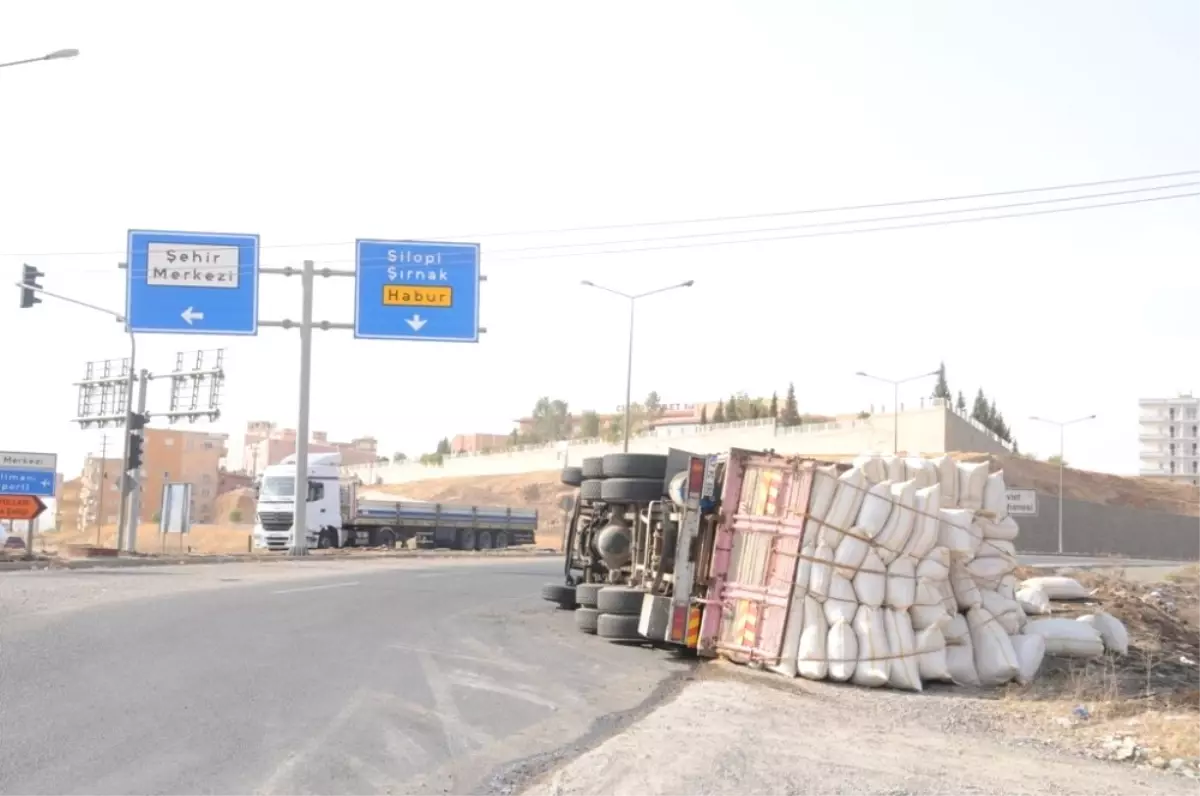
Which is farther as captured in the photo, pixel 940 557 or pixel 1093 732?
pixel 940 557

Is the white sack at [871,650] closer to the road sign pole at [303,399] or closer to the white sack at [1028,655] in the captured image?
the white sack at [1028,655]

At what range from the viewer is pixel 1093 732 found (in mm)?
9594

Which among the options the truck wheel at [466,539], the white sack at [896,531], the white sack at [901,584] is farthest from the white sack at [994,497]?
the truck wheel at [466,539]

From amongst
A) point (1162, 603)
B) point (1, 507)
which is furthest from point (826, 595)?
point (1, 507)

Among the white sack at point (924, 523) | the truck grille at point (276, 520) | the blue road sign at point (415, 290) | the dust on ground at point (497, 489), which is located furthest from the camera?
the dust on ground at point (497, 489)

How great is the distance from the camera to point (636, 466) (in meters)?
14.9

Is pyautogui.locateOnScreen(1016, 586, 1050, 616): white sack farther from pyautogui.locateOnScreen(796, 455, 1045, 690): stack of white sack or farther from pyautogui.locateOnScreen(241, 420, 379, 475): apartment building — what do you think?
pyautogui.locateOnScreen(241, 420, 379, 475): apartment building

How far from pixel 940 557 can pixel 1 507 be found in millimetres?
25136

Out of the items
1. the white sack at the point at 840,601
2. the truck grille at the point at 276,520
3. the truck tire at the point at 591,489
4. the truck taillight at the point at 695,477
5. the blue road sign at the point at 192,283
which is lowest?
the truck grille at the point at 276,520

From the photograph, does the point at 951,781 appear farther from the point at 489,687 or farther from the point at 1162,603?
the point at 1162,603

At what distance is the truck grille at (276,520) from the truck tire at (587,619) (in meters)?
Answer: 30.8

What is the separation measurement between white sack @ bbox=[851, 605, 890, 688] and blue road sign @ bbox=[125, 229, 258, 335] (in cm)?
2348

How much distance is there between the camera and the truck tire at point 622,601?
14.2 metres

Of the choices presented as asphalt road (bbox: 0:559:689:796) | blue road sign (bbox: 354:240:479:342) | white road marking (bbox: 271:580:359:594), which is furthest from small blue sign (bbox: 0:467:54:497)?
asphalt road (bbox: 0:559:689:796)
